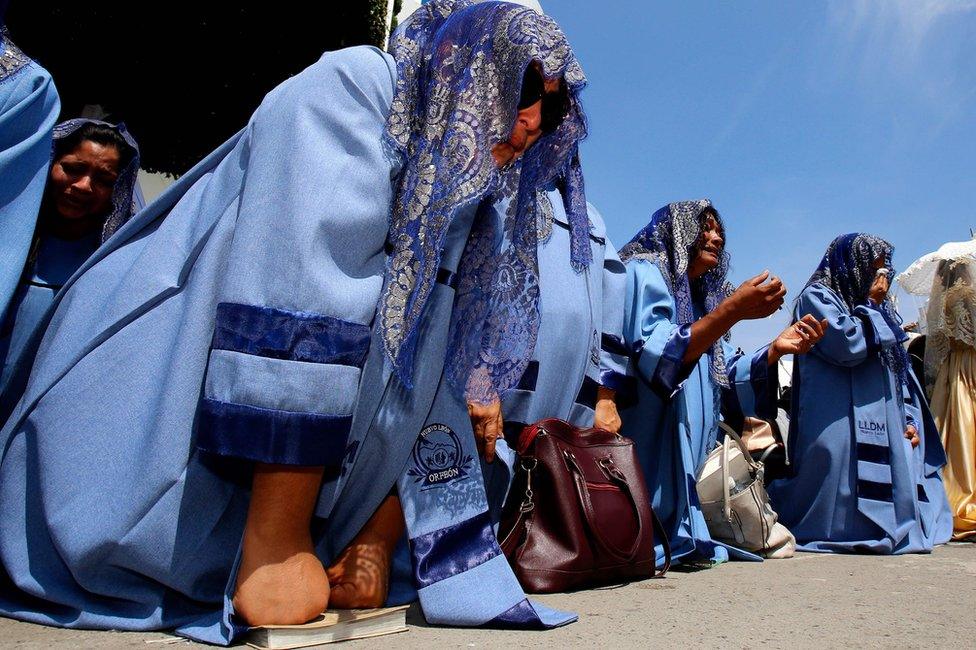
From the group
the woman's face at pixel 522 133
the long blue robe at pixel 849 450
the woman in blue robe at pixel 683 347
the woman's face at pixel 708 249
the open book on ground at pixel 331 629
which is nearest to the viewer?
the open book on ground at pixel 331 629

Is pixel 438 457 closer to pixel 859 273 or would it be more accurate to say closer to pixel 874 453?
pixel 874 453

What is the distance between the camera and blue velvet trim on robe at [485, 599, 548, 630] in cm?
156

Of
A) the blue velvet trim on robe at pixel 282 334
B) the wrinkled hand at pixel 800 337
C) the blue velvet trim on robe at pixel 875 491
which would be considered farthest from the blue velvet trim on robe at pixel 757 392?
the blue velvet trim on robe at pixel 282 334

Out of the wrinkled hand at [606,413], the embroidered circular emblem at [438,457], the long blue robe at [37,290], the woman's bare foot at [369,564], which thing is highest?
the long blue robe at [37,290]

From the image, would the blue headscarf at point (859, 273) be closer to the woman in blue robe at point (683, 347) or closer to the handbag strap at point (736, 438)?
the woman in blue robe at point (683, 347)

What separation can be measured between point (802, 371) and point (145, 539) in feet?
12.3

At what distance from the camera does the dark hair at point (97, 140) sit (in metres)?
2.41

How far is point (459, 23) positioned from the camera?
1.77 meters

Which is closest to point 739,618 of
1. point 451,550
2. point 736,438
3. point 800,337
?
point 451,550

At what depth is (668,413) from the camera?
10.3 feet

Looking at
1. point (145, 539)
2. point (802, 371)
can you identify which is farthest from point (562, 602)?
point (802, 371)

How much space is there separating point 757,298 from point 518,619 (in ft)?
5.20

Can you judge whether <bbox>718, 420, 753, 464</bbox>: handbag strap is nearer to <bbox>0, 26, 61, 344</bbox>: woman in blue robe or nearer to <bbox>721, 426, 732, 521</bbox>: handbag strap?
<bbox>721, 426, 732, 521</bbox>: handbag strap

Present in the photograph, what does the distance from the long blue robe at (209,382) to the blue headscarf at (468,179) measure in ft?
A: 0.21
